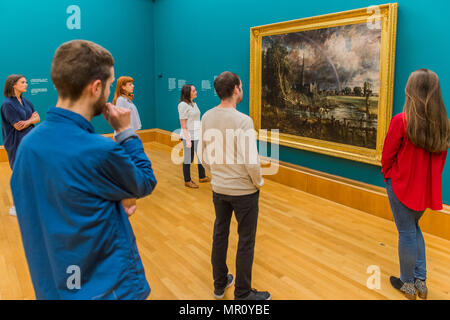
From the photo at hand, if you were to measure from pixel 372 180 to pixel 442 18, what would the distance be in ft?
6.80

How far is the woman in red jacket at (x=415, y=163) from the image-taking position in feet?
8.24

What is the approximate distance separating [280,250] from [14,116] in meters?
3.61

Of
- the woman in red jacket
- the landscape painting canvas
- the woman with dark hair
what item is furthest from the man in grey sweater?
the woman with dark hair

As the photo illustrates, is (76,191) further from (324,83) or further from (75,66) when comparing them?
(324,83)

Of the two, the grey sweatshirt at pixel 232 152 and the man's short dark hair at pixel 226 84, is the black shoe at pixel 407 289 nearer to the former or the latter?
the grey sweatshirt at pixel 232 152

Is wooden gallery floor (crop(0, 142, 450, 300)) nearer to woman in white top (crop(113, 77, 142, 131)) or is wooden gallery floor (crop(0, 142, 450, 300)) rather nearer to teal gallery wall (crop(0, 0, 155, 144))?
woman in white top (crop(113, 77, 142, 131))

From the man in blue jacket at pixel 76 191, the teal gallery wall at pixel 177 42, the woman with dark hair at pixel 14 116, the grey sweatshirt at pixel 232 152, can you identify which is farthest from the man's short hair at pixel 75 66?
the teal gallery wall at pixel 177 42

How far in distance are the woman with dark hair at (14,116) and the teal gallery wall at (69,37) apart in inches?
148

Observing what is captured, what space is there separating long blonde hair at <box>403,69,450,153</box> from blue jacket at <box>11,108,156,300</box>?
2145 millimetres

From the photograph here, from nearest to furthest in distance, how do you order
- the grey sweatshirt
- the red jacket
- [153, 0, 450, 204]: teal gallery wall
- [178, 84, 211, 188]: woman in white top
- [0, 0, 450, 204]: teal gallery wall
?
the grey sweatshirt → the red jacket → [153, 0, 450, 204]: teal gallery wall → [0, 0, 450, 204]: teal gallery wall → [178, 84, 211, 188]: woman in white top

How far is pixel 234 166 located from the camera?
246 cm

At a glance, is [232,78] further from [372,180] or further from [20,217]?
[372,180]

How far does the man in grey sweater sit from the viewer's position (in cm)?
239

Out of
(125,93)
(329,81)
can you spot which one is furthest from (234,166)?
(329,81)
